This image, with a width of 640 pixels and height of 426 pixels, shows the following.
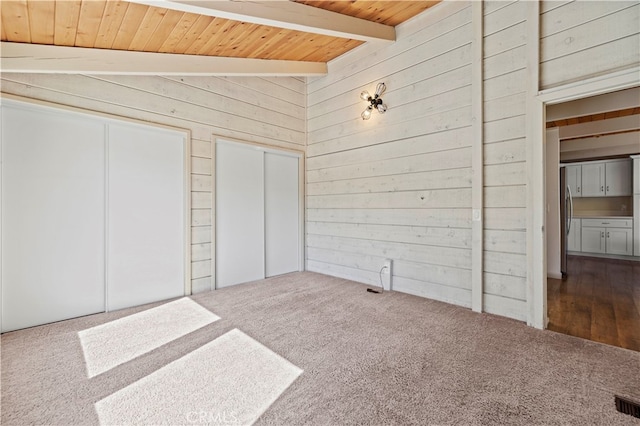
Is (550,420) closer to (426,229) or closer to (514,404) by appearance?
(514,404)

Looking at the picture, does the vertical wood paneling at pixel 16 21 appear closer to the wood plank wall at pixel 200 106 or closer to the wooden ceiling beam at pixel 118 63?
the wooden ceiling beam at pixel 118 63

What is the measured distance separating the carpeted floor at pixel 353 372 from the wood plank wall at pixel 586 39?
2.19 m

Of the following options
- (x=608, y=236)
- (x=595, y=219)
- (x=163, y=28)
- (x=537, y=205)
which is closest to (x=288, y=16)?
(x=163, y=28)

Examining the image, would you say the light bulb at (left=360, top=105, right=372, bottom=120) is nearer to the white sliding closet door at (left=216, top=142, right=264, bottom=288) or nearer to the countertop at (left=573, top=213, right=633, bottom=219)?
the white sliding closet door at (left=216, top=142, right=264, bottom=288)

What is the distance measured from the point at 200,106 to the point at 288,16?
159cm

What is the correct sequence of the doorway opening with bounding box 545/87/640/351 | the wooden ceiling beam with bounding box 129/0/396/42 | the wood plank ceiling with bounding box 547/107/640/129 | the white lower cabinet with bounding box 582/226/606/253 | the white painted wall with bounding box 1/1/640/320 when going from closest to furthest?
the wooden ceiling beam with bounding box 129/0/396/42
the white painted wall with bounding box 1/1/640/320
the doorway opening with bounding box 545/87/640/351
the wood plank ceiling with bounding box 547/107/640/129
the white lower cabinet with bounding box 582/226/606/253

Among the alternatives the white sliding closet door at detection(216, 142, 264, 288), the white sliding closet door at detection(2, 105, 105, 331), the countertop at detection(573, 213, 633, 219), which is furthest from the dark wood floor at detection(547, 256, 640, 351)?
the white sliding closet door at detection(2, 105, 105, 331)

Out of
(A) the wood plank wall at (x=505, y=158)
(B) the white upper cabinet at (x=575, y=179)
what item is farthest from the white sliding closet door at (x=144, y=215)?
(B) the white upper cabinet at (x=575, y=179)

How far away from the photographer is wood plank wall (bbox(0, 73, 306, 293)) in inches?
108

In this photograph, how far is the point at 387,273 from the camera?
12.1ft

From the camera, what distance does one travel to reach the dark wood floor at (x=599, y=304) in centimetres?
249

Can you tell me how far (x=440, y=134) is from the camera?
3193 millimetres

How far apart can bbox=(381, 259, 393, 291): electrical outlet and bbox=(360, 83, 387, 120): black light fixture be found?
1.93m

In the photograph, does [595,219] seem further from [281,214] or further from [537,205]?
[281,214]
